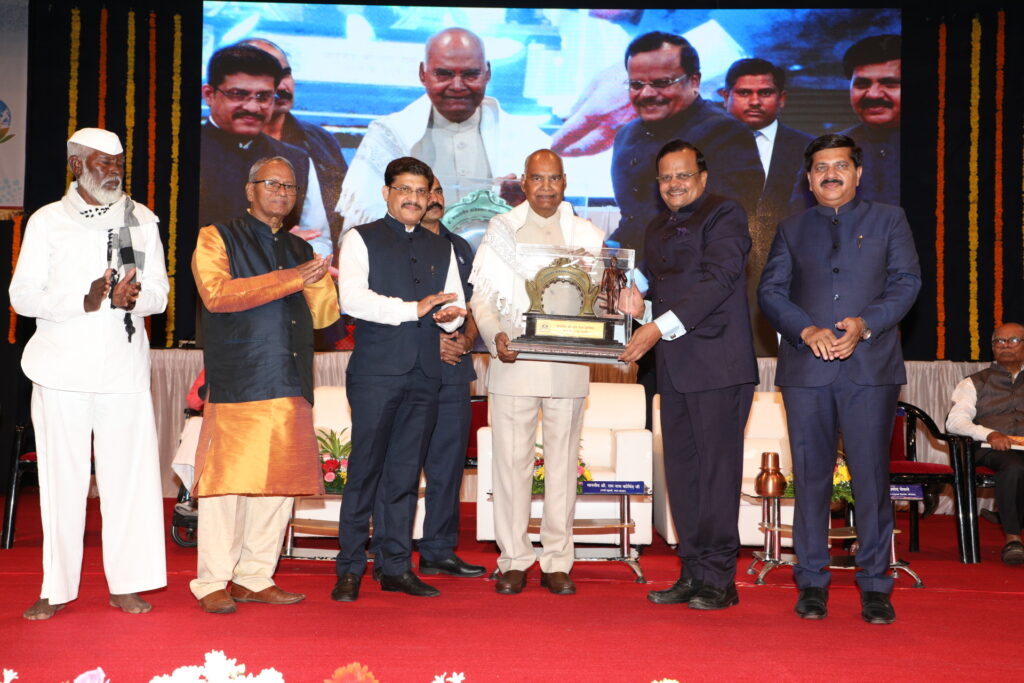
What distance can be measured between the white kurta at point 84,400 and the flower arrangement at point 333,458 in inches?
59.5

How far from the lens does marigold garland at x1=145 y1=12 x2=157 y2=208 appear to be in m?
9.10

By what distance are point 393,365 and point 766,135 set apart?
18.6ft

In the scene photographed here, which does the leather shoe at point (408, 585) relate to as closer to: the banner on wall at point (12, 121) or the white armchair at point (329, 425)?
the white armchair at point (329, 425)

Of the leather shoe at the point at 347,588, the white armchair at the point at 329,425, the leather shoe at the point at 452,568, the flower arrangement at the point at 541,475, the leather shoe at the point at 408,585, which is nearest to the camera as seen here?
the leather shoe at the point at 347,588

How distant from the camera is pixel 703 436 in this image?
4.18 m

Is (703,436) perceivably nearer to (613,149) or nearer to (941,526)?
(941,526)

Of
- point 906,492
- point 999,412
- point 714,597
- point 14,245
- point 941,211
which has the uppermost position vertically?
point 941,211

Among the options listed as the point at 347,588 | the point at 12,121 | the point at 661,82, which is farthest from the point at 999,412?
the point at 12,121

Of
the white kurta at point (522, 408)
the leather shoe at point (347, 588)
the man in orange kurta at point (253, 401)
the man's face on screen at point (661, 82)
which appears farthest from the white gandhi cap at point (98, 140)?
the man's face on screen at point (661, 82)

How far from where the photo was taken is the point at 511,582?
4.44m

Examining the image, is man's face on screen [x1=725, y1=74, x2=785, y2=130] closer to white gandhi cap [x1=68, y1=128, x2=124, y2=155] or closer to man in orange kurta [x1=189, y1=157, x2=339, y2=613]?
man in orange kurta [x1=189, y1=157, x2=339, y2=613]

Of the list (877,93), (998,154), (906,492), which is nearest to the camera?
(906,492)

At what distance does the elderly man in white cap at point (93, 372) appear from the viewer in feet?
12.7

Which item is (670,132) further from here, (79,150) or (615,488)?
(79,150)
